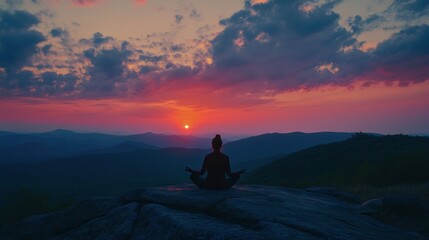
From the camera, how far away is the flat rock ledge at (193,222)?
6.69 metres

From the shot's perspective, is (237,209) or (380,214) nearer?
(237,209)

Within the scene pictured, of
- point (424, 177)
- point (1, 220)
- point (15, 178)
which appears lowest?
point (15, 178)

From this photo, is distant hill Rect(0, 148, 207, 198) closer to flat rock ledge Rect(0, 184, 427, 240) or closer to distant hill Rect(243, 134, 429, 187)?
distant hill Rect(243, 134, 429, 187)

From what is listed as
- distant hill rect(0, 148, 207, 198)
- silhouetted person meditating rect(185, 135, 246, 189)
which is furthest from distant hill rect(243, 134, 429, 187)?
distant hill rect(0, 148, 207, 198)

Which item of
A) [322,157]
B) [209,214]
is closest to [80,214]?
[209,214]

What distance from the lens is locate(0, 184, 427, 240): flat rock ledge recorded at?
669 cm

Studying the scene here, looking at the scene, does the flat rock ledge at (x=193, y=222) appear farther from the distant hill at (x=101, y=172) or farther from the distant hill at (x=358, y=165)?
the distant hill at (x=101, y=172)

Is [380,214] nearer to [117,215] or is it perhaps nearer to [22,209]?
[117,215]

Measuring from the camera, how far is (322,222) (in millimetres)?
8062

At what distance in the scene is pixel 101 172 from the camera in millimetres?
120875

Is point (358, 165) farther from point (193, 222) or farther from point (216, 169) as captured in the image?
point (193, 222)

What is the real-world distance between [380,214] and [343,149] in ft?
155

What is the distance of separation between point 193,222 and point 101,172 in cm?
12246

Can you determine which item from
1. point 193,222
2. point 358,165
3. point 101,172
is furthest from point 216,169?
point 101,172
